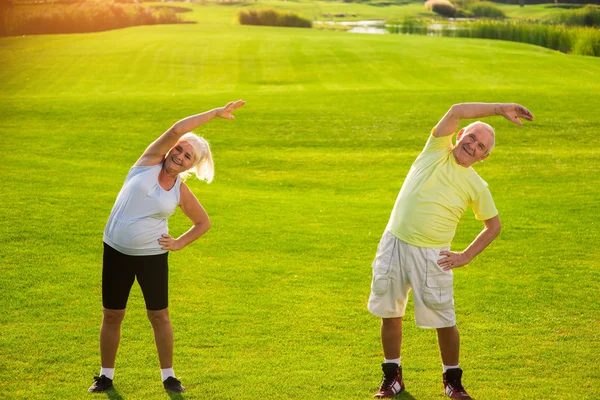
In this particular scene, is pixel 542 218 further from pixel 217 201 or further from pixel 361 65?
pixel 361 65

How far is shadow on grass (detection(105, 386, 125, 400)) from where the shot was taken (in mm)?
5969

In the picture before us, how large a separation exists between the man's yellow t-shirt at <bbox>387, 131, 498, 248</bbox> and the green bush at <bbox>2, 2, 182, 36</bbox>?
124 ft

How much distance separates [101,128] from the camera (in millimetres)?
19641

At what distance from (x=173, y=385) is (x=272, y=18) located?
170ft

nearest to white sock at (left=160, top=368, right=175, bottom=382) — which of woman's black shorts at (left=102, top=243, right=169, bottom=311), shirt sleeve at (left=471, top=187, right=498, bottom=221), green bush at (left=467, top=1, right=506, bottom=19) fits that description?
woman's black shorts at (left=102, top=243, right=169, bottom=311)

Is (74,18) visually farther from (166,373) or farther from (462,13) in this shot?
(462,13)

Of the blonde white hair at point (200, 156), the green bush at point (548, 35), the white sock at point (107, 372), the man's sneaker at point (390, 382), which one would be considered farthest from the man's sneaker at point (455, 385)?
the green bush at point (548, 35)

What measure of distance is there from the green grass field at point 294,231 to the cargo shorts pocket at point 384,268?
2.95ft

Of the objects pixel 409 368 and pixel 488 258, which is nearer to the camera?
pixel 409 368

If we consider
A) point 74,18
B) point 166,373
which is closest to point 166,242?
point 166,373

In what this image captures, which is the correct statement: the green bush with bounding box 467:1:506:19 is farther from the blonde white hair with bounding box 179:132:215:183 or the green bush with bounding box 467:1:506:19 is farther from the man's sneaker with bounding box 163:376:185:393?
the man's sneaker with bounding box 163:376:185:393

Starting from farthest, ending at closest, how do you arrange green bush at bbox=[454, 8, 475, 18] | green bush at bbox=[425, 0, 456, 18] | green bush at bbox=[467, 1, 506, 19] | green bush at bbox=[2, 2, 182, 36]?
green bush at bbox=[425, 0, 456, 18], green bush at bbox=[454, 8, 475, 18], green bush at bbox=[467, 1, 506, 19], green bush at bbox=[2, 2, 182, 36]

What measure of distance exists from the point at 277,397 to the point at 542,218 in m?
7.52

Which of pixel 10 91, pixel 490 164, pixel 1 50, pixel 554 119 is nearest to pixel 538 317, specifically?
pixel 490 164
